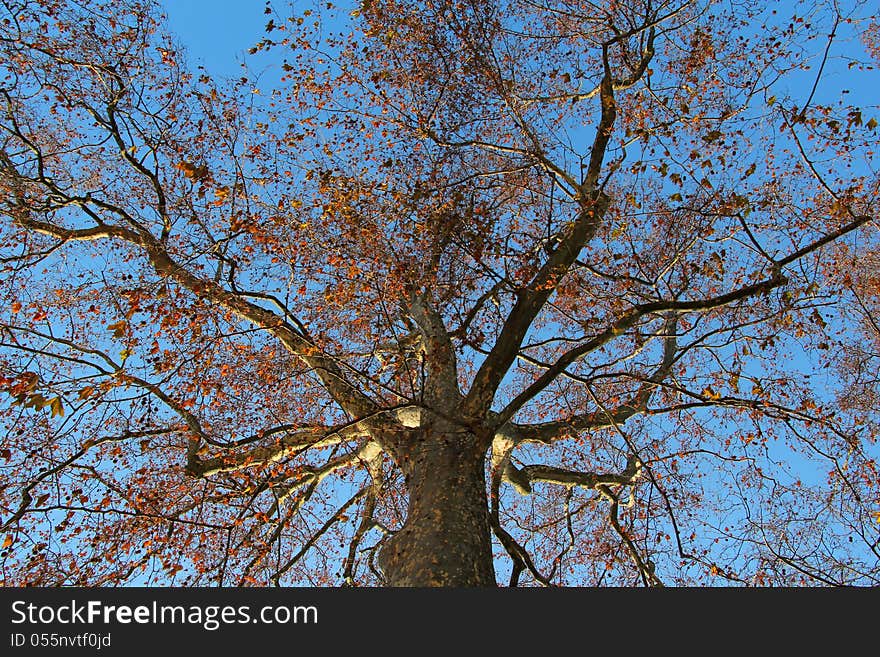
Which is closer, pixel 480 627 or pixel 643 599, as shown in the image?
pixel 480 627

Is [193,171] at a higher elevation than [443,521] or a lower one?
higher

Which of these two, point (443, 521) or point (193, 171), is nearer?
point (443, 521)

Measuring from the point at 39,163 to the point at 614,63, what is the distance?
26.7 ft

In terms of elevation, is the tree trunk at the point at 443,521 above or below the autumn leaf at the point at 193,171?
below

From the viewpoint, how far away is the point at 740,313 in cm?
795

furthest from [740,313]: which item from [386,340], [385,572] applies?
[385,572]

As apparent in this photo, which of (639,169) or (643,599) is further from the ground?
(639,169)

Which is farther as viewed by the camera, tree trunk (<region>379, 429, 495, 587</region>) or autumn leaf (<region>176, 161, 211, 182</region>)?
autumn leaf (<region>176, 161, 211, 182</region>)

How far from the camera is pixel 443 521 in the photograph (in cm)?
459

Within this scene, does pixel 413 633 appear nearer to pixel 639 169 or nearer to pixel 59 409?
pixel 59 409

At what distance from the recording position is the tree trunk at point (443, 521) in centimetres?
418

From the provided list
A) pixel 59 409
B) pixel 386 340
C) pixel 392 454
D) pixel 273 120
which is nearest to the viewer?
pixel 59 409

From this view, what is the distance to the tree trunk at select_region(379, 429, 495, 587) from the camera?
4176mm

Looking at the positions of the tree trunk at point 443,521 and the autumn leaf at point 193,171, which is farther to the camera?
the autumn leaf at point 193,171
